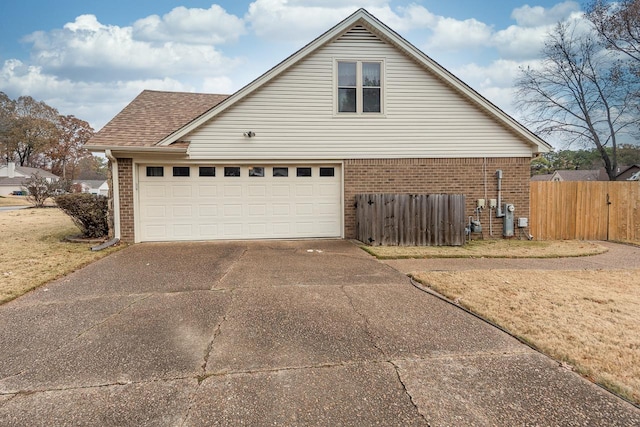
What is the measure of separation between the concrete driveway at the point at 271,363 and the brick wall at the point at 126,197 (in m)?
4.31

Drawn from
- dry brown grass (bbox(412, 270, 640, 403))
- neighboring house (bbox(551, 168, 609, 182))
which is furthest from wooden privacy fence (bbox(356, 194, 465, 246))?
neighboring house (bbox(551, 168, 609, 182))

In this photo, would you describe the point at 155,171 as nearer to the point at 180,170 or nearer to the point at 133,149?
the point at 180,170

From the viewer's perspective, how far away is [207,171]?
970 cm

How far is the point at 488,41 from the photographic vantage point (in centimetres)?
1709

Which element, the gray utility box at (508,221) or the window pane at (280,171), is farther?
the gray utility box at (508,221)

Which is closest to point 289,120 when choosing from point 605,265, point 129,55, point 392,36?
point 392,36

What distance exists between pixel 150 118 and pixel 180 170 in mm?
2625

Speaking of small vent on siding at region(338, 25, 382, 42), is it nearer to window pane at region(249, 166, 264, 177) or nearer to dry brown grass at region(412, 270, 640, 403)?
window pane at region(249, 166, 264, 177)

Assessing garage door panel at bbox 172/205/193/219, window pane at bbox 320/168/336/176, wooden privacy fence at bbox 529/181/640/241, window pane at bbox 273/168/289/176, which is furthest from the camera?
wooden privacy fence at bbox 529/181/640/241

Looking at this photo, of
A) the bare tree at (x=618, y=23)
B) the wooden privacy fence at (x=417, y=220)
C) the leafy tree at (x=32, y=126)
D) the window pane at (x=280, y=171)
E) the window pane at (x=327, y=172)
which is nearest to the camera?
the wooden privacy fence at (x=417, y=220)

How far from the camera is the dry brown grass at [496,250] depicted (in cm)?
777

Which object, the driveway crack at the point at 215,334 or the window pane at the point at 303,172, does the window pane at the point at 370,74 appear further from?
A: the driveway crack at the point at 215,334

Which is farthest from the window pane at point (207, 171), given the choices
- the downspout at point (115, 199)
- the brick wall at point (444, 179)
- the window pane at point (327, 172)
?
the brick wall at point (444, 179)

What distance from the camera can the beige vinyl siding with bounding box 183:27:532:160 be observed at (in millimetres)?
9555
